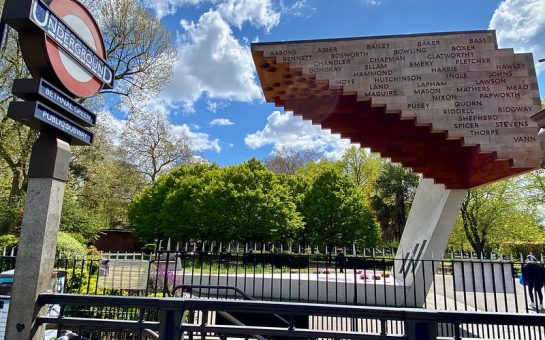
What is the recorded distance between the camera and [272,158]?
4594 centimetres

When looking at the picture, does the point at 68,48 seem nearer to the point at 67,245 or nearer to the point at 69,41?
the point at 69,41

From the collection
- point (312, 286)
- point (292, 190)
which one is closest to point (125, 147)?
point (292, 190)

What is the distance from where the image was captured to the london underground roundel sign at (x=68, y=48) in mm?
3250

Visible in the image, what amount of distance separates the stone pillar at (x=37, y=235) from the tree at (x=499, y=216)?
29.5 meters

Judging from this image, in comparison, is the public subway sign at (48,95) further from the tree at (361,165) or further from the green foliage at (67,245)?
the tree at (361,165)

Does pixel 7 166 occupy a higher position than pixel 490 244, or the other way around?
pixel 7 166

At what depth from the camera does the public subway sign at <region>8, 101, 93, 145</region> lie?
3197 mm

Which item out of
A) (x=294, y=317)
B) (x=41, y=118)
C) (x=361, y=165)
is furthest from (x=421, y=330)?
(x=361, y=165)

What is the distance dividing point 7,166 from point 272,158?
32175mm

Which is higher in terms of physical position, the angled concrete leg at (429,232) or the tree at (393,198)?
the tree at (393,198)

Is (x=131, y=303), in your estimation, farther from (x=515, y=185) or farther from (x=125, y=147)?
(x=125, y=147)

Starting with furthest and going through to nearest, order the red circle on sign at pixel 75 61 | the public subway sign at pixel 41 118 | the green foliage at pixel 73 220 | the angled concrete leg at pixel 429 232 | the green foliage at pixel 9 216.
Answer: the green foliage at pixel 73 220, the green foliage at pixel 9 216, the angled concrete leg at pixel 429 232, the red circle on sign at pixel 75 61, the public subway sign at pixel 41 118

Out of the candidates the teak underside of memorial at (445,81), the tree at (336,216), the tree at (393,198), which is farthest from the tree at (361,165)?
the teak underside of memorial at (445,81)

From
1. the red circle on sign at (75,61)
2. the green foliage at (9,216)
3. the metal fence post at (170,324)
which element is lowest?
the metal fence post at (170,324)
